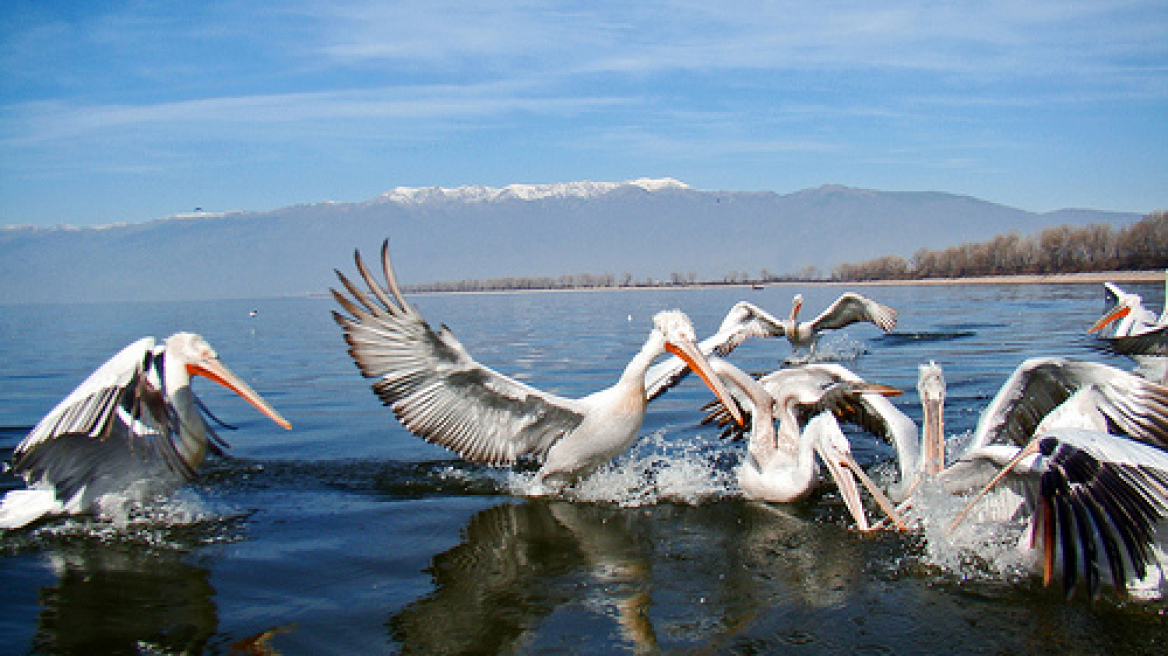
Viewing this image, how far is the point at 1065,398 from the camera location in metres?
6.94

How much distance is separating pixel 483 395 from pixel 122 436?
261 cm

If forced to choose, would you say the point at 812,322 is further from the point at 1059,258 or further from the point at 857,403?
the point at 1059,258

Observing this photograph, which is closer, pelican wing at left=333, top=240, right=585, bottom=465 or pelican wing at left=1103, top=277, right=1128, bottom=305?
pelican wing at left=333, top=240, right=585, bottom=465

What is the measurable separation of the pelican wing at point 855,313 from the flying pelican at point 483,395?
8.99m

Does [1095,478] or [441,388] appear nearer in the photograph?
[1095,478]

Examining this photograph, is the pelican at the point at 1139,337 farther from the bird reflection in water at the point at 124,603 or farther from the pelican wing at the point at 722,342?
the bird reflection in water at the point at 124,603

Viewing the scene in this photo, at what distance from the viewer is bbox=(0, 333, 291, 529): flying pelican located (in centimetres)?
586

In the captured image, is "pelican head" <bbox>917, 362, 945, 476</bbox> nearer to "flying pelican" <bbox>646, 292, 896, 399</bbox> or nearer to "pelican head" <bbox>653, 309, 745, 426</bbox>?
"pelican head" <bbox>653, 309, 745, 426</bbox>

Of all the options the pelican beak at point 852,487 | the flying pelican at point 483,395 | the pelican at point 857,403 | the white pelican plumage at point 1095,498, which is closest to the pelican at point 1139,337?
the pelican at point 857,403

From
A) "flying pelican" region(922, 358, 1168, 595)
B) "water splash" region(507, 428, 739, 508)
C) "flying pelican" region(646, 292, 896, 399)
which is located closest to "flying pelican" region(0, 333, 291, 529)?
"water splash" region(507, 428, 739, 508)

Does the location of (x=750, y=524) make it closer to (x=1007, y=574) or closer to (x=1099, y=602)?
(x=1007, y=574)

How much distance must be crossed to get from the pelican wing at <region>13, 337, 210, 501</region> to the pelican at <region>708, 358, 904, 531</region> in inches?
172

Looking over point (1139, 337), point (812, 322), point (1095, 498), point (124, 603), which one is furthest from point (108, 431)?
point (812, 322)

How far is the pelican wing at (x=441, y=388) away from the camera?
698 cm
